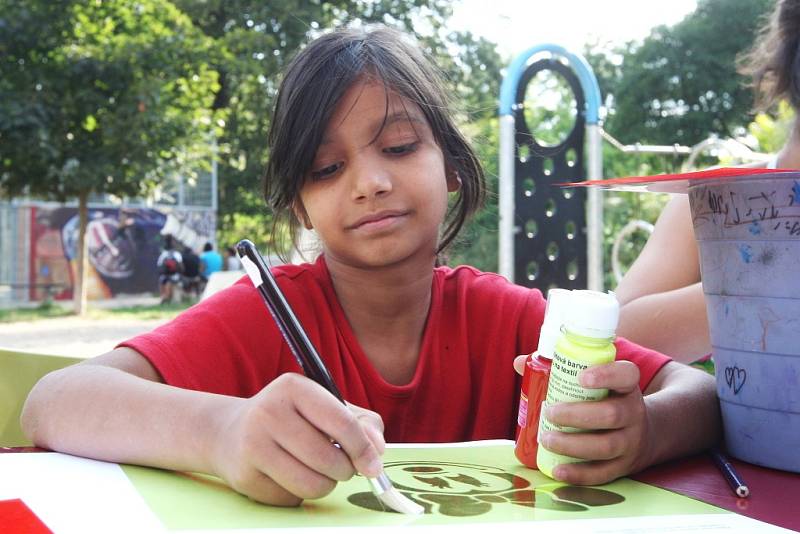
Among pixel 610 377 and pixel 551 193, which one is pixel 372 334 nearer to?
pixel 610 377

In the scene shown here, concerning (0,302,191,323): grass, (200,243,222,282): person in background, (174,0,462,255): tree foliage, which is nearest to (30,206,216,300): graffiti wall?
(0,302,191,323): grass

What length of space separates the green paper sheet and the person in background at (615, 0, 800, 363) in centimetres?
51

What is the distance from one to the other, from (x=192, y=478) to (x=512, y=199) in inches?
114

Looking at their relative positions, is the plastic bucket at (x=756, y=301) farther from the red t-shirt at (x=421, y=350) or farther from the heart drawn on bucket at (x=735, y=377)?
the red t-shirt at (x=421, y=350)

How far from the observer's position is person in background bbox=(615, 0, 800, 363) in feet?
3.94

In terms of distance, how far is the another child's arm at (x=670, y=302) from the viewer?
1.19 metres

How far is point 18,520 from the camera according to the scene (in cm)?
54

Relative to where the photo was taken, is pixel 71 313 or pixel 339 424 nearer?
pixel 339 424

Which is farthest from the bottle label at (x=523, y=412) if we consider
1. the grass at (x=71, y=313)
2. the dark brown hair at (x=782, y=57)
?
the grass at (x=71, y=313)

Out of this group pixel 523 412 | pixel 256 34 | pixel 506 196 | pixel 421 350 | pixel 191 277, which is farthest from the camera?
pixel 191 277

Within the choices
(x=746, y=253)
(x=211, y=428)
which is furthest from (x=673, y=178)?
(x=211, y=428)

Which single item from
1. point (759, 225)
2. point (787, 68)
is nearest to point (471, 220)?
point (787, 68)

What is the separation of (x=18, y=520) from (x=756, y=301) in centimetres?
61

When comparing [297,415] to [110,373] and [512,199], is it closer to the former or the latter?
[110,373]
